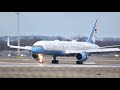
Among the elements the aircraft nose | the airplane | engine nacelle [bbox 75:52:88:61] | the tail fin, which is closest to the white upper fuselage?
the airplane

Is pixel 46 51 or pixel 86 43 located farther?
pixel 86 43

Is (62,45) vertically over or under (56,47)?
over

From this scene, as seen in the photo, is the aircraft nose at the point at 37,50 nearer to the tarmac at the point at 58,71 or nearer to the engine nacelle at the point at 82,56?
the engine nacelle at the point at 82,56

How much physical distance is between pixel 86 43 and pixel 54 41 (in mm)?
4897

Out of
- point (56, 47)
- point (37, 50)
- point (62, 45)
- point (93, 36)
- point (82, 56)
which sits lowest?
point (82, 56)

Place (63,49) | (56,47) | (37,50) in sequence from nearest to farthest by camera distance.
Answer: (37,50), (56,47), (63,49)

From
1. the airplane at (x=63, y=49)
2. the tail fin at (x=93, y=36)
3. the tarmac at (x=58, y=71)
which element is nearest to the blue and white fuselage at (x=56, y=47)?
the airplane at (x=63, y=49)

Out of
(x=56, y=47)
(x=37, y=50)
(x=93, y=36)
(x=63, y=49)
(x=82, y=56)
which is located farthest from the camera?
(x=93, y=36)

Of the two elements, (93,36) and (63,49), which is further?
(93,36)

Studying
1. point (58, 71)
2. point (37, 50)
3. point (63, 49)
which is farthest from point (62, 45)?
point (58, 71)

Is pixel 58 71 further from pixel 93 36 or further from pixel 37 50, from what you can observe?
pixel 93 36
